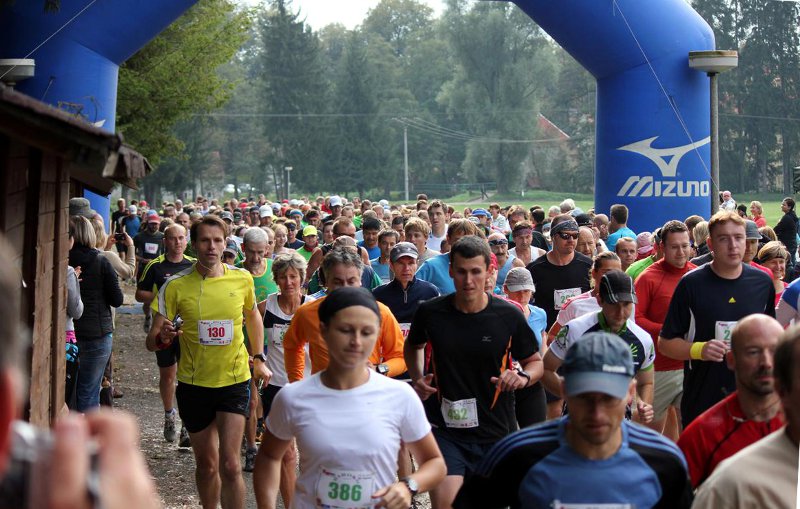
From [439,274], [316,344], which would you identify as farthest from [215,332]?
[439,274]

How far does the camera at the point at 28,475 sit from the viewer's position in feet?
4.75

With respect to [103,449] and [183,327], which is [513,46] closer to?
[183,327]

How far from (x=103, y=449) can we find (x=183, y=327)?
5.84m

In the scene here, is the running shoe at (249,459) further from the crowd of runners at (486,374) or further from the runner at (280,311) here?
the runner at (280,311)

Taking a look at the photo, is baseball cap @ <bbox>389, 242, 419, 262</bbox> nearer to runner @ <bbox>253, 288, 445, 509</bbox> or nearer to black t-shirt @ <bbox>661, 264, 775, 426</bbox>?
black t-shirt @ <bbox>661, 264, 775, 426</bbox>

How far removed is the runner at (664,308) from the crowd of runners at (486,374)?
0.05 feet

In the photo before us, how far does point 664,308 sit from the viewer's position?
25.3 feet

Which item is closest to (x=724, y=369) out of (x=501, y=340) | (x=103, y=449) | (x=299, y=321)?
(x=501, y=340)

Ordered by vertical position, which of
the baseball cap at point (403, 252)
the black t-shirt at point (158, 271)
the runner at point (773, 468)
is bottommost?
the runner at point (773, 468)

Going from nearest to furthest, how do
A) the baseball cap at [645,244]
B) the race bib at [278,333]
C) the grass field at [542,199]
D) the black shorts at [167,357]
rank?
the race bib at [278,333] < the black shorts at [167,357] < the baseball cap at [645,244] < the grass field at [542,199]

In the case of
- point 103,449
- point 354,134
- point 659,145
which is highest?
point 354,134

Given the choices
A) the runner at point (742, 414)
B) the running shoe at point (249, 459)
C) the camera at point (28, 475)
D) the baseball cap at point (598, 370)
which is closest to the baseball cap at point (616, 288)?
the runner at point (742, 414)

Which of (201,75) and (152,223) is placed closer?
(152,223)

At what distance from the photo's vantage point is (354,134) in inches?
3243
